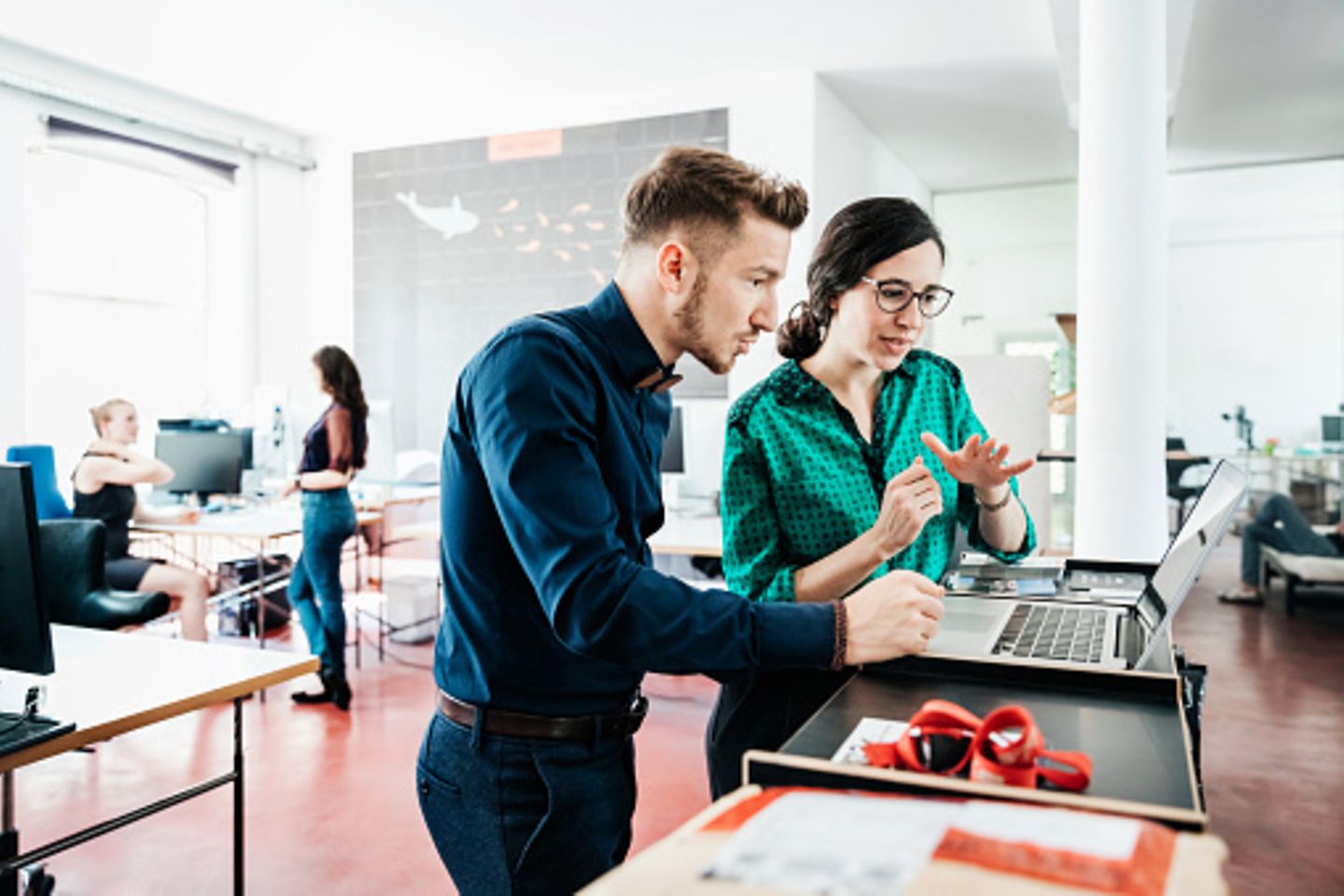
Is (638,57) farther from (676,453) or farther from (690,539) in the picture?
(690,539)

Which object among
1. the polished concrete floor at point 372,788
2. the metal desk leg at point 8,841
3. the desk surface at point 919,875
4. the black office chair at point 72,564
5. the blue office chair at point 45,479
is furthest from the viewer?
the blue office chair at point 45,479

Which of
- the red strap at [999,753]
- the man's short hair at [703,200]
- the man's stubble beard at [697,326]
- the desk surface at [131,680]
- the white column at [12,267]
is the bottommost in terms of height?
the desk surface at [131,680]

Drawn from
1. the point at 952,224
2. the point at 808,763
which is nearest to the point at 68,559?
the point at 808,763

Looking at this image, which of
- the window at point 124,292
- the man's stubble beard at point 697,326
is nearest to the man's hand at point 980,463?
the man's stubble beard at point 697,326

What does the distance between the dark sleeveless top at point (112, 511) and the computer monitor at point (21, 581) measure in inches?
134

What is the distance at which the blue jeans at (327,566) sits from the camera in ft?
14.5

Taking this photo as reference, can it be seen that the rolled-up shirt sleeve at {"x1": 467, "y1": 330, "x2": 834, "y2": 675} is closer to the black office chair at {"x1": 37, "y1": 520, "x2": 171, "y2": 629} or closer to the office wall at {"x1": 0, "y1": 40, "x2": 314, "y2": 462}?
the black office chair at {"x1": 37, "y1": 520, "x2": 171, "y2": 629}

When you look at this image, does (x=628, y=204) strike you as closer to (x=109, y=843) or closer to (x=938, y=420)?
(x=938, y=420)

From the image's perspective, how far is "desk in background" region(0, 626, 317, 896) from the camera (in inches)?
68.5

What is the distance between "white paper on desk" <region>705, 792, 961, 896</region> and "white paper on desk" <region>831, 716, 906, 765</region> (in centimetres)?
15

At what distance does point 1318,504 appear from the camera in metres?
10.1

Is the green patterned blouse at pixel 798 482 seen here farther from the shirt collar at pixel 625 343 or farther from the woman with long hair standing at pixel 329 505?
the woman with long hair standing at pixel 329 505

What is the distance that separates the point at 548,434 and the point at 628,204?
35cm

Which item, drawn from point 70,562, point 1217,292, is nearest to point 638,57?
point 70,562
